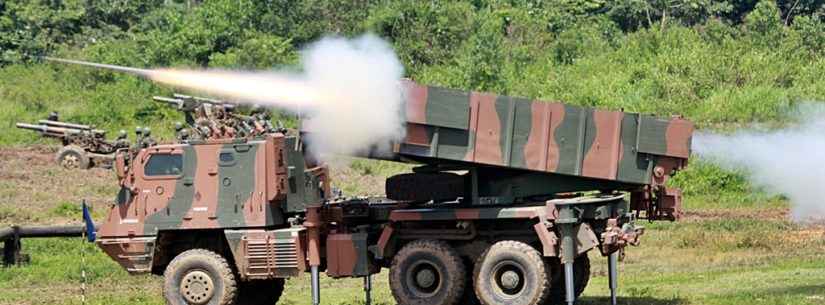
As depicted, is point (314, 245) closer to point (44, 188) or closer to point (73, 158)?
point (44, 188)

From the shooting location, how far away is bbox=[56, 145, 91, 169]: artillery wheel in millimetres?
45875

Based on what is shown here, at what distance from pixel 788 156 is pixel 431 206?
6.55 meters

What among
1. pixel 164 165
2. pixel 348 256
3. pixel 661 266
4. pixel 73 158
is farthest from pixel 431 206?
pixel 73 158

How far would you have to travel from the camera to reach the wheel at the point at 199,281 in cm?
2186

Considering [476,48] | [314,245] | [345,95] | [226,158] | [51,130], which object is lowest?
[314,245]

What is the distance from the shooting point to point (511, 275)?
2089 centimetres

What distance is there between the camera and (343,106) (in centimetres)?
2141

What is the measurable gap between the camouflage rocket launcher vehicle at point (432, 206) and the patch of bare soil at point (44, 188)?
1539 cm

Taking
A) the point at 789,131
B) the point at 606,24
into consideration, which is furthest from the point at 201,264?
the point at 606,24

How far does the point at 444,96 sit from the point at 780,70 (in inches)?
1241

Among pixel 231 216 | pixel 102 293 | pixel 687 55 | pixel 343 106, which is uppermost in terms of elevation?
pixel 687 55

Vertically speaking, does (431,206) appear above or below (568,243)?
above

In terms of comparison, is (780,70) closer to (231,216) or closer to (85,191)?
(85,191)

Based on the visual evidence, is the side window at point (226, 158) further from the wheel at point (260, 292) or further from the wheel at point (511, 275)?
the wheel at point (511, 275)
